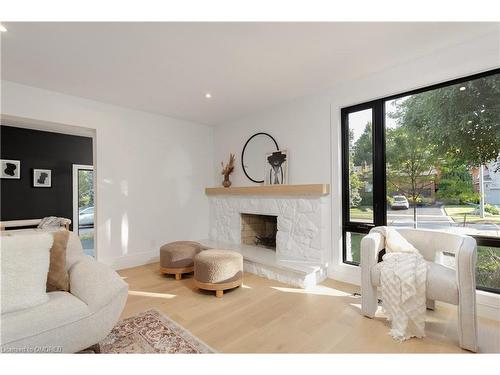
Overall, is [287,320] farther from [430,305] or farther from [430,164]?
[430,164]

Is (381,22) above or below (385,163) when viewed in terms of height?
above

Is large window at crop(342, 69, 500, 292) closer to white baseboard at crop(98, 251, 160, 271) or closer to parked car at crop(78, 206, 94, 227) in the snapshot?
white baseboard at crop(98, 251, 160, 271)

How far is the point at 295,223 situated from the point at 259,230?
44.1 inches

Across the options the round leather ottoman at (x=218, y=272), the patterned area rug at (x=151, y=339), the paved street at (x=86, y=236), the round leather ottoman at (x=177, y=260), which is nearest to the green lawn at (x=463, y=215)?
the round leather ottoman at (x=218, y=272)

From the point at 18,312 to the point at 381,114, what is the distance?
341 centimetres

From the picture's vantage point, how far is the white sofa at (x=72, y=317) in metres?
1.31

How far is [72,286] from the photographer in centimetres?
170

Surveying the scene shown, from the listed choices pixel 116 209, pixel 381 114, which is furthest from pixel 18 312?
pixel 381 114

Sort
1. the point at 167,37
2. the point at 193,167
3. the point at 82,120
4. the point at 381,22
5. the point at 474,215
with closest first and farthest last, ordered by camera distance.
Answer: the point at 381,22
the point at 167,37
the point at 474,215
the point at 82,120
the point at 193,167

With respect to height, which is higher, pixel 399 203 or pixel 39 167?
pixel 39 167

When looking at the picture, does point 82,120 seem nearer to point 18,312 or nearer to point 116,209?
point 116,209

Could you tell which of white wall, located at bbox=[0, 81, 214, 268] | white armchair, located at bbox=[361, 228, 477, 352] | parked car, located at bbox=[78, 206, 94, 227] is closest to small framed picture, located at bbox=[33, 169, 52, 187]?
parked car, located at bbox=[78, 206, 94, 227]

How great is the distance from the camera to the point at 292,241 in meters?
3.41

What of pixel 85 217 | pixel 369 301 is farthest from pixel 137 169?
pixel 369 301
